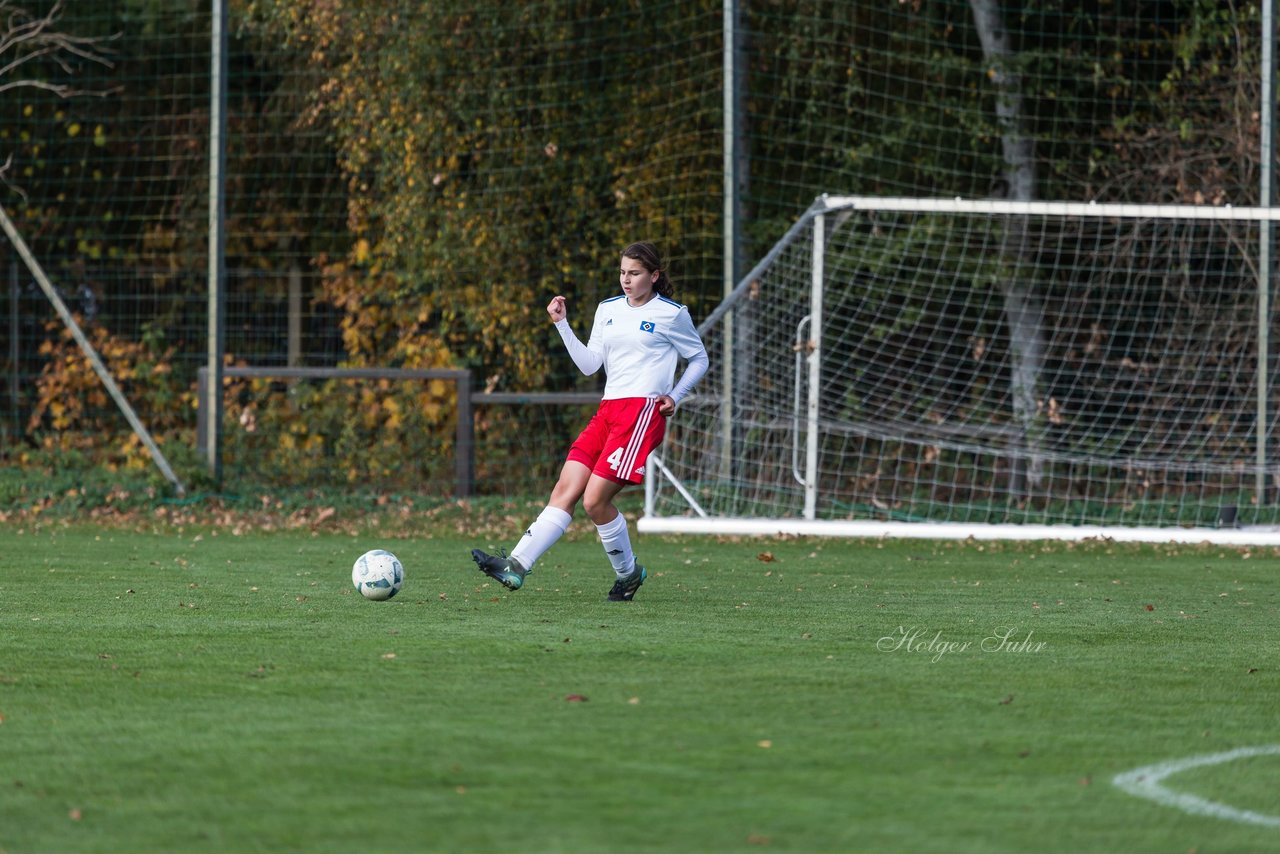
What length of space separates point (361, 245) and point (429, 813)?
549 inches

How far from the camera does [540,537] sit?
7.32m

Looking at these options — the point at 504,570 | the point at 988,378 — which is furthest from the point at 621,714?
the point at 988,378

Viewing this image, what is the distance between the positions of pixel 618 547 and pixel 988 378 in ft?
25.8

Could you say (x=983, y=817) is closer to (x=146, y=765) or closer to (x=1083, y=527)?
(x=146, y=765)

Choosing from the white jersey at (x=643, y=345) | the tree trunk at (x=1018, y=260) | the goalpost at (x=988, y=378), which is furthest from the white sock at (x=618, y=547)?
the tree trunk at (x=1018, y=260)

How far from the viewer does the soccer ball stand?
7.12m

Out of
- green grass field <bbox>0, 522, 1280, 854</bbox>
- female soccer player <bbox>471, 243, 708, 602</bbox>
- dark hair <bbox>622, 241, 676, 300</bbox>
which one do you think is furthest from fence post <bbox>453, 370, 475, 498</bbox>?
dark hair <bbox>622, 241, 676, 300</bbox>

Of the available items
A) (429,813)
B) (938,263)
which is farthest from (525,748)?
(938,263)

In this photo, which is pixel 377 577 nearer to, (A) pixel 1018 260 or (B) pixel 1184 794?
(B) pixel 1184 794

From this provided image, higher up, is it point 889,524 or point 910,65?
point 910,65

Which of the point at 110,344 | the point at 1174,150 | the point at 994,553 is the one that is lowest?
the point at 994,553

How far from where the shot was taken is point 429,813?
3604 mm

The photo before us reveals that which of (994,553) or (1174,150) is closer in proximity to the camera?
(994,553)

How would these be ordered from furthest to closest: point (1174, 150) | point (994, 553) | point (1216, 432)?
point (1174, 150), point (1216, 432), point (994, 553)
